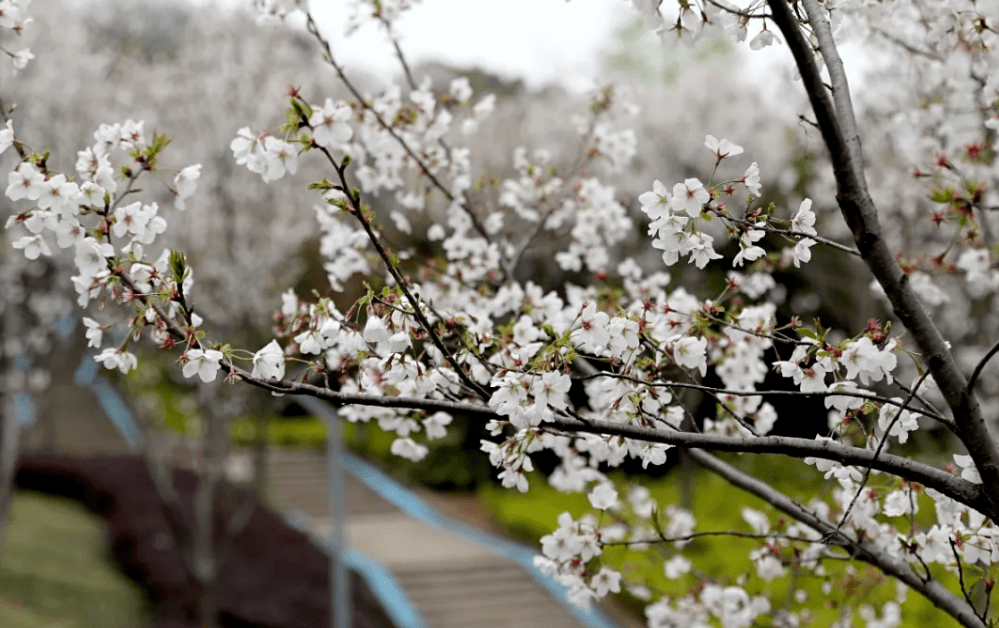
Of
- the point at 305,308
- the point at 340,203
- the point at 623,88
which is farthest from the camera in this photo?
the point at 623,88

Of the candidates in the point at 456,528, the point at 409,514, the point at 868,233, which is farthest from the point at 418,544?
the point at 868,233

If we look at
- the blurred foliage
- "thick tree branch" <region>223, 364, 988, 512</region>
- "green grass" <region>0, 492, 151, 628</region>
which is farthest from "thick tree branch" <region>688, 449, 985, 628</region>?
the blurred foliage

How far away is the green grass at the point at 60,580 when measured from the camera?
946cm

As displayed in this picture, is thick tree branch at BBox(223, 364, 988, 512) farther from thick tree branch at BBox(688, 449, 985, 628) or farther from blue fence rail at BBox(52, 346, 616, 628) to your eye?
blue fence rail at BBox(52, 346, 616, 628)

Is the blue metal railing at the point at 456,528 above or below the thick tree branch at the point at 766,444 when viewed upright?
above

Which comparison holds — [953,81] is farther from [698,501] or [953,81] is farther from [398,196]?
[698,501]

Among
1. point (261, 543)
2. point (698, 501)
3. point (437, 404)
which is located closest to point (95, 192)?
point (437, 404)

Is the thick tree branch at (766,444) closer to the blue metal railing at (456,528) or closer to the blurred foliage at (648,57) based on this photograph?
the blue metal railing at (456,528)

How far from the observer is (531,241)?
346cm

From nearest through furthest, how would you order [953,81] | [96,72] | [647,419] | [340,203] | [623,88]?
1. [340,203]
2. [647,419]
3. [953,81]
4. [623,88]
5. [96,72]

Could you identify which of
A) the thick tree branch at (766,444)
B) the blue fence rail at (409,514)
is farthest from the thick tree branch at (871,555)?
the blue fence rail at (409,514)

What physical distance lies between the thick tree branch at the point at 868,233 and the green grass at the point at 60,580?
29.2 ft

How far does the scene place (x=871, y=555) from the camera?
7.09ft

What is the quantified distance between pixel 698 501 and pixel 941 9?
40.6 ft
